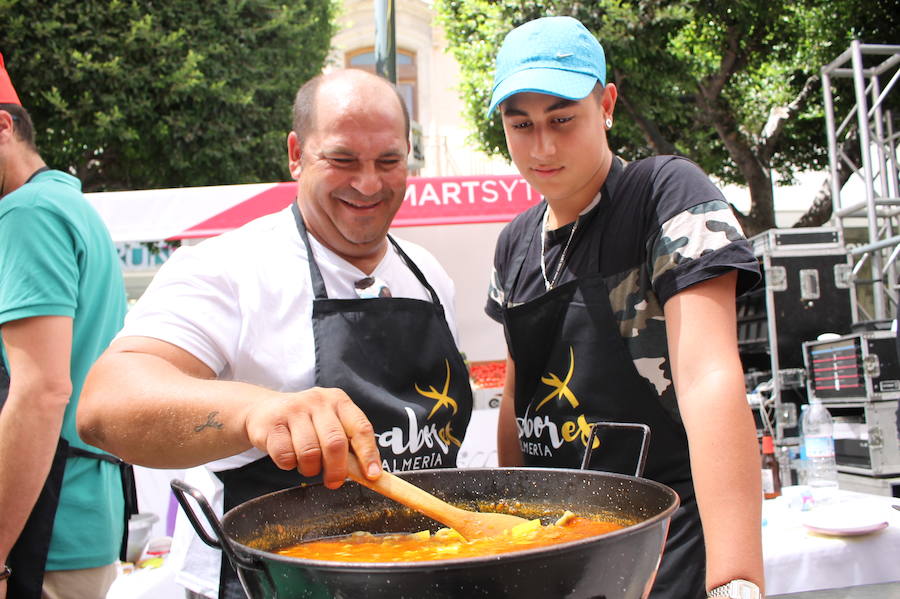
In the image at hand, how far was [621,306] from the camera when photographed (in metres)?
1.55

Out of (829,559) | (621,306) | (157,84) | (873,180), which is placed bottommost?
(829,559)

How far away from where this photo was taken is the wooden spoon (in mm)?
957

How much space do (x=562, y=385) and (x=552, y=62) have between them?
0.69 metres

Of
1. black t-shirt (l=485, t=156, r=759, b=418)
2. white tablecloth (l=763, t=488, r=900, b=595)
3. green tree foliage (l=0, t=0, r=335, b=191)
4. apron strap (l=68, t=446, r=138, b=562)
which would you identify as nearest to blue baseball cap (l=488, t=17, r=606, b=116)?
black t-shirt (l=485, t=156, r=759, b=418)

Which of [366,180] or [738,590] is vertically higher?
[366,180]

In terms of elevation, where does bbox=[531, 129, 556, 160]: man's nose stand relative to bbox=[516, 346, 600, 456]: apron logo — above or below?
above

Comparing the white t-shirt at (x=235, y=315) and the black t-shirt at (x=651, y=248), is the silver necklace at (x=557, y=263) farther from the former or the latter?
the white t-shirt at (x=235, y=315)

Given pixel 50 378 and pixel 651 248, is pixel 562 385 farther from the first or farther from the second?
pixel 50 378

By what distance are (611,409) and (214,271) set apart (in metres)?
0.85

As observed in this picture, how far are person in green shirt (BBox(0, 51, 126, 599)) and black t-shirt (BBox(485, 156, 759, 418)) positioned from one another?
3.97 feet

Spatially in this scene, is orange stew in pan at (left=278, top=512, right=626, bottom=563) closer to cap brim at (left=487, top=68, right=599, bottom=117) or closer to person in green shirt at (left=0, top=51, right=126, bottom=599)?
cap brim at (left=487, top=68, right=599, bottom=117)

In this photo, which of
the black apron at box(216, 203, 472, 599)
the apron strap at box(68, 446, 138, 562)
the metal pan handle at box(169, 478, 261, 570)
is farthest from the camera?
Answer: the apron strap at box(68, 446, 138, 562)

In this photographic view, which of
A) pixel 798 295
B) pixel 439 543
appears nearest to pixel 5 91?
pixel 439 543

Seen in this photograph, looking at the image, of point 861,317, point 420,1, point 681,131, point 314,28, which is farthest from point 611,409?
point 420,1
